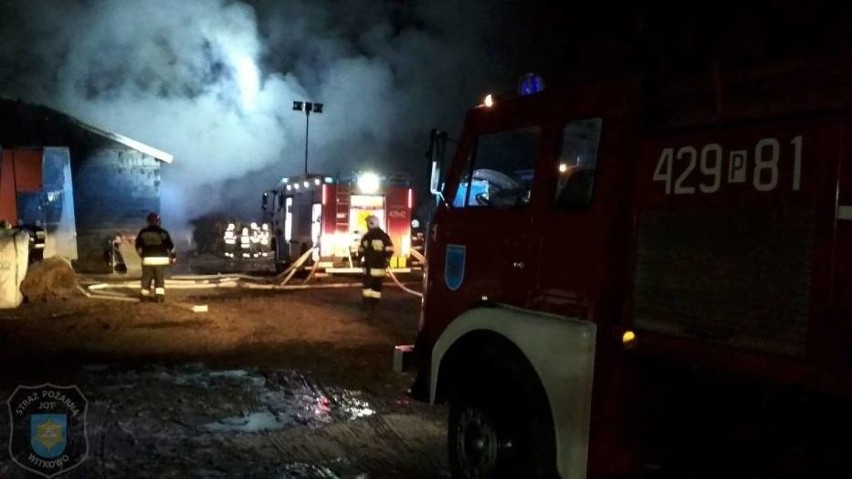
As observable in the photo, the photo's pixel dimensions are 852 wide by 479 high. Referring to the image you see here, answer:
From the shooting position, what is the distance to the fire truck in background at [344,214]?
708 inches

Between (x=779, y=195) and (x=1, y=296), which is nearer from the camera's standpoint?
(x=779, y=195)

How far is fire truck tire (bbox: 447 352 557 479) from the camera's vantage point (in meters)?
3.81

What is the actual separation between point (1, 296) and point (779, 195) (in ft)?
38.3

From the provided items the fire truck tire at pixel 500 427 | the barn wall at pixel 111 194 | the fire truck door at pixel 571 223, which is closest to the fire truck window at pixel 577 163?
the fire truck door at pixel 571 223

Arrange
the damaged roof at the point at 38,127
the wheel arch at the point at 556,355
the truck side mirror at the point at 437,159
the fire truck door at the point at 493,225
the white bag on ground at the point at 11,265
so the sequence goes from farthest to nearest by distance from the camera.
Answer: the damaged roof at the point at 38,127
the white bag on ground at the point at 11,265
the truck side mirror at the point at 437,159
the fire truck door at the point at 493,225
the wheel arch at the point at 556,355

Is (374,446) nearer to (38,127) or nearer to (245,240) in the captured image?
(38,127)

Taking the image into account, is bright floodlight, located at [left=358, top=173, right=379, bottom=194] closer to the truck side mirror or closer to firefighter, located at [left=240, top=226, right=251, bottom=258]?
firefighter, located at [left=240, top=226, right=251, bottom=258]

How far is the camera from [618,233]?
12.1 feet

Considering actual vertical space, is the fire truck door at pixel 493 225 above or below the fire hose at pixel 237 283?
above

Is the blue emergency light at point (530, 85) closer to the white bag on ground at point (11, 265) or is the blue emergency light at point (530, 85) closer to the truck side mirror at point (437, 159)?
the truck side mirror at point (437, 159)

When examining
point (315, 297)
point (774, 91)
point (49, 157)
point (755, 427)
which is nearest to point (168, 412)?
point (755, 427)

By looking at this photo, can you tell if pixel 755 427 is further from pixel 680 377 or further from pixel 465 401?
pixel 465 401

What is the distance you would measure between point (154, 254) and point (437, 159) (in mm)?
8460

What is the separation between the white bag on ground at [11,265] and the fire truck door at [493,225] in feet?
29.3
